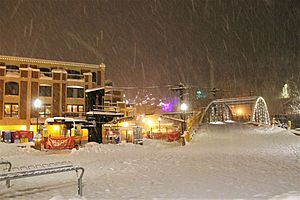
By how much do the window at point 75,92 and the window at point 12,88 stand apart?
839cm

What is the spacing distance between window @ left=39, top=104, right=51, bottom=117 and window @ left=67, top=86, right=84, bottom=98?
396 centimetres

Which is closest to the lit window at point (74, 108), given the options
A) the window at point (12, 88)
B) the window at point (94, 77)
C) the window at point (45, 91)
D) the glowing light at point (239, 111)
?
the window at point (45, 91)

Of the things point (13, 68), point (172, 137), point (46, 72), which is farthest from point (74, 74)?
point (172, 137)

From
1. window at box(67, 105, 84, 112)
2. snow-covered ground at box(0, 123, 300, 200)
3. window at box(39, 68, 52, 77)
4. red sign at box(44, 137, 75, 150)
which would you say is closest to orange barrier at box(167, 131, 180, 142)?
red sign at box(44, 137, 75, 150)

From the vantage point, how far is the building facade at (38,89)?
161ft

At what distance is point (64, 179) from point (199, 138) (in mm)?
18572

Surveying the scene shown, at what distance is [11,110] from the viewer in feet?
162

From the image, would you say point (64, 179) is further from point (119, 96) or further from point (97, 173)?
point (119, 96)

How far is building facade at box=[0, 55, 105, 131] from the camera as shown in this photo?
49.1m

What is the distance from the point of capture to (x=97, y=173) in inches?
459

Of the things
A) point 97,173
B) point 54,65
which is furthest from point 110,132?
point 97,173

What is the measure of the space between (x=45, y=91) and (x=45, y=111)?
3.38 metres

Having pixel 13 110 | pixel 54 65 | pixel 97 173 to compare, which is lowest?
pixel 97 173

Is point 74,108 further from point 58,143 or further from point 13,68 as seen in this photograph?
point 58,143
